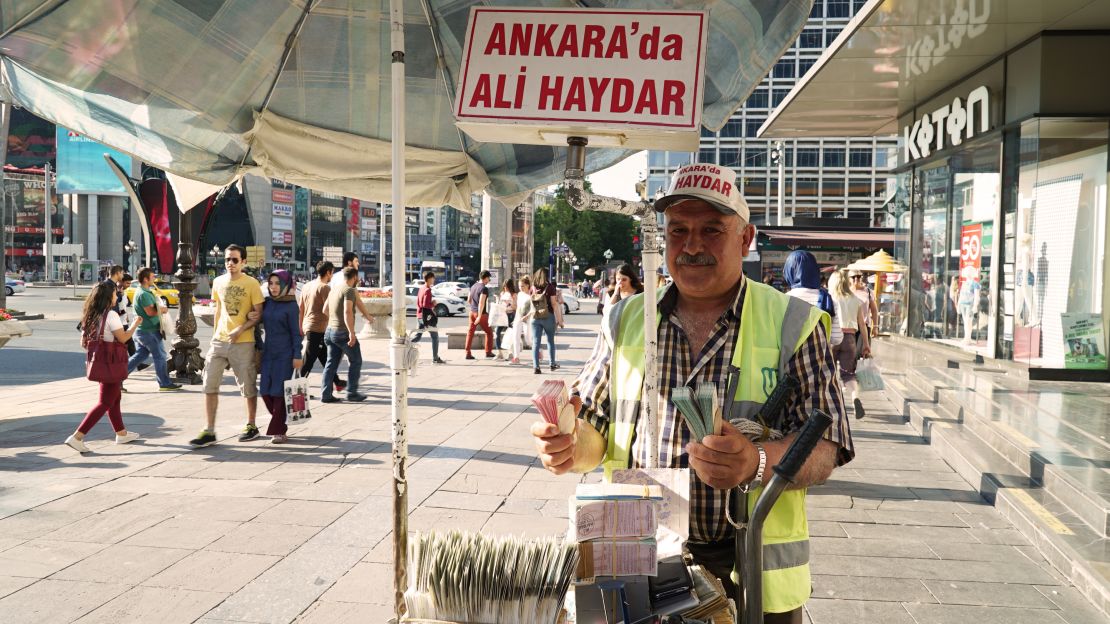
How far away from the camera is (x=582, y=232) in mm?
86625

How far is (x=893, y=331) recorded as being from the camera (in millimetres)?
20031

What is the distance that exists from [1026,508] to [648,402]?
186 inches

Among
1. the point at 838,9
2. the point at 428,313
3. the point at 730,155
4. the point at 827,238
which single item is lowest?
the point at 428,313

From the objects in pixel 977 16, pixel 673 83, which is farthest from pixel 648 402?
pixel 977 16

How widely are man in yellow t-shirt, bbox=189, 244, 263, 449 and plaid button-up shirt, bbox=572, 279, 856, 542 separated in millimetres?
6568

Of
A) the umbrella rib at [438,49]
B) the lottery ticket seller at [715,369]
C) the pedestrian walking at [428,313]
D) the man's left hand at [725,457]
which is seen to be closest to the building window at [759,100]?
the pedestrian walking at [428,313]

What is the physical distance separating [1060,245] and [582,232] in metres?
Result: 75.1

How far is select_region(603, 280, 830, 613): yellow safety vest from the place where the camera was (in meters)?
2.15

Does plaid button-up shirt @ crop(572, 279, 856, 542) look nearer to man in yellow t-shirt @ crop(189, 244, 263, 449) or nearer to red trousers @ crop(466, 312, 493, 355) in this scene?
man in yellow t-shirt @ crop(189, 244, 263, 449)

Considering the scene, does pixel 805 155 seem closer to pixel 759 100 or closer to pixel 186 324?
pixel 759 100

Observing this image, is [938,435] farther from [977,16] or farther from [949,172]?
[949,172]

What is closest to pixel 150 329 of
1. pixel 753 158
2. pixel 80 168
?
pixel 753 158

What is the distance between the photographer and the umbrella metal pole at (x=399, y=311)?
2.99 meters

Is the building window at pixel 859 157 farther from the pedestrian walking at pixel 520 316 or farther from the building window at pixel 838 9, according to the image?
the pedestrian walking at pixel 520 316
